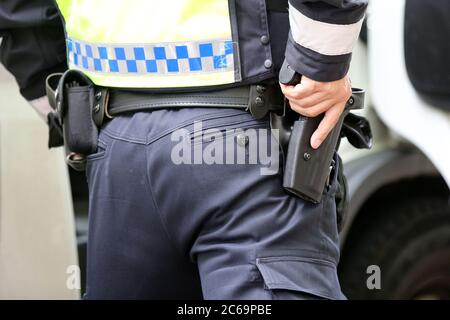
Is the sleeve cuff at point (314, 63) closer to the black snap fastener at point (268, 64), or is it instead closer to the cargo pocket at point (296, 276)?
the black snap fastener at point (268, 64)

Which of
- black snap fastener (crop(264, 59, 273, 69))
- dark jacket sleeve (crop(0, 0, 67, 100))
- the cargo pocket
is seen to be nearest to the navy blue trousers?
the cargo pocket

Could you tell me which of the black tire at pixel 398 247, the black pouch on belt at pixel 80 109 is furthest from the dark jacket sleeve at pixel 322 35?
the black tire at pixel 398 247

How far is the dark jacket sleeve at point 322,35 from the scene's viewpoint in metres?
1.57

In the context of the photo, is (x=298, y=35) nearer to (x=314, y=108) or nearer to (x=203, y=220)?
(x=314, y=108)

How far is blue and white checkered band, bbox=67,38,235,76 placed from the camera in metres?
1.67

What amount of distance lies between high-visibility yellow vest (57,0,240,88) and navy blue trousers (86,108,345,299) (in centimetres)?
8

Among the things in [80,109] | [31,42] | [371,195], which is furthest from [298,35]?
[371,195]

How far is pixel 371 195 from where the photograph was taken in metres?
2.79

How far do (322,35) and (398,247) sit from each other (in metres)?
1.46

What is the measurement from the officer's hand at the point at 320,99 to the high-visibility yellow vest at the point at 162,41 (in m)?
0.13

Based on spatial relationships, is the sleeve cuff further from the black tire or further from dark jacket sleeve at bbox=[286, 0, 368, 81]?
the black tire

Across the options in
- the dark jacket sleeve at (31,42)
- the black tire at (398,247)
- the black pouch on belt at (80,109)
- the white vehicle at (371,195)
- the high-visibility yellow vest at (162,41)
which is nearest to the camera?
the high-visibility yellow vest at (162,41)

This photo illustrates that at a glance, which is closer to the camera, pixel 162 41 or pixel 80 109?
pixel 162 41

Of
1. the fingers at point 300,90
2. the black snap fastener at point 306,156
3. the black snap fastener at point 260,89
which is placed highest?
the fingers at point 300,90
